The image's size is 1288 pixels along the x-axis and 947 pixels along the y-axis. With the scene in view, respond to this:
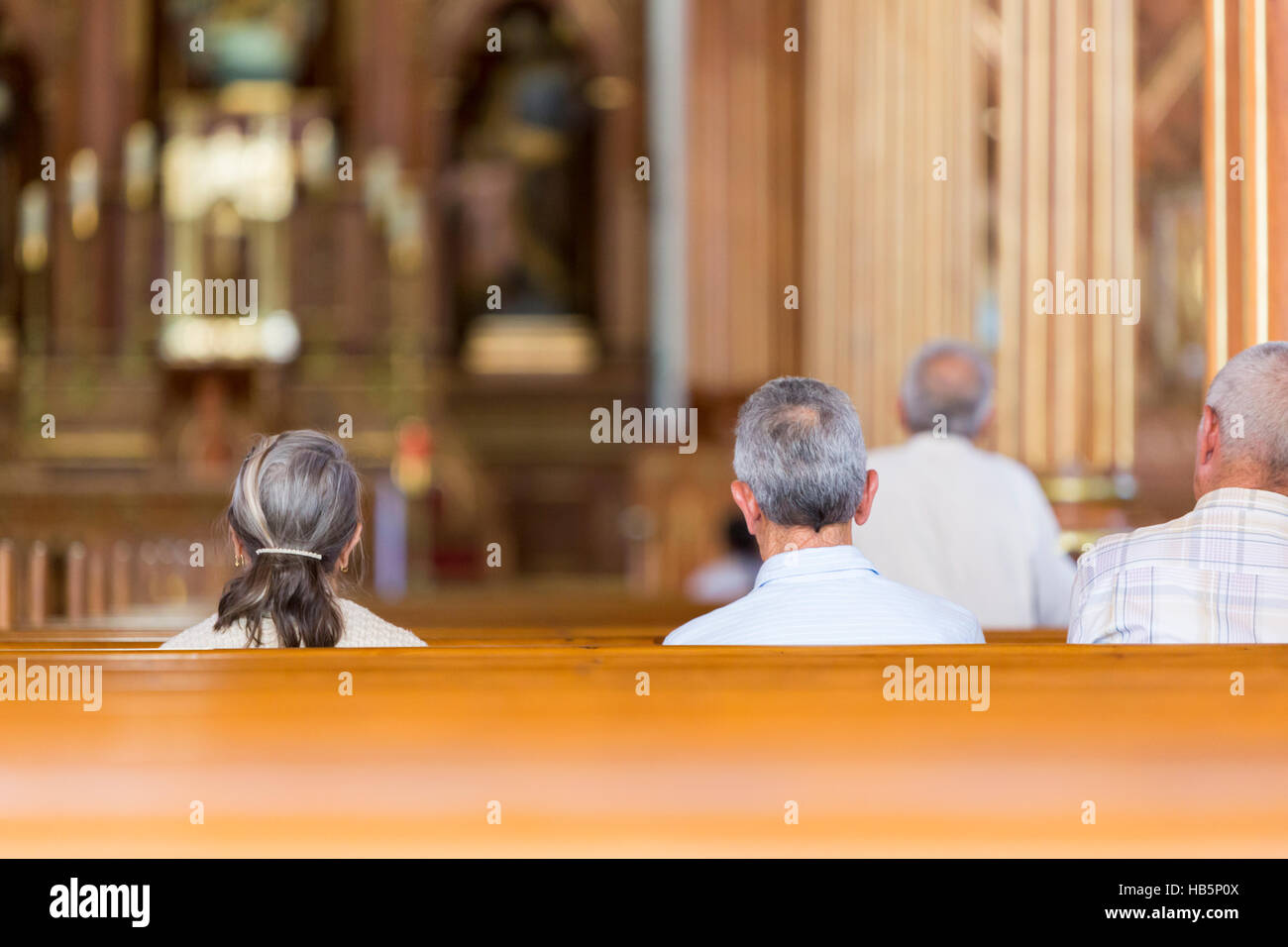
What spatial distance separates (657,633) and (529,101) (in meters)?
8.70

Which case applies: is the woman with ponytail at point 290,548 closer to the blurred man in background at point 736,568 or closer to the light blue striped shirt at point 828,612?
the light blue striped shirt at point 828,612

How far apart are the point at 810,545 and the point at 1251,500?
56 cm

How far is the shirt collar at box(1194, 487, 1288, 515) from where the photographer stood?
198 cm

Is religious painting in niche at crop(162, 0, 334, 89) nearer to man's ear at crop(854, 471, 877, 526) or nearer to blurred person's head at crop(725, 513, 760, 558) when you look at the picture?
blurred person's head at crop(725, 513, 760, 558)

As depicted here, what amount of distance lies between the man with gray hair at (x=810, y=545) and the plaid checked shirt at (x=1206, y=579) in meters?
0.19

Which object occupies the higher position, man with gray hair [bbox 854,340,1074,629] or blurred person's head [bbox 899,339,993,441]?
blurred person's head [bbox 899,339,993,441]

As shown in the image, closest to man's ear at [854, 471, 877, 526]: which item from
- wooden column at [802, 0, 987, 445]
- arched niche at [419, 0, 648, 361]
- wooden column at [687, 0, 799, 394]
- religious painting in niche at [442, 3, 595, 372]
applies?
wooden column at [802, 0, 987, 445]

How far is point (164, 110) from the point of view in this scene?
1013 cm

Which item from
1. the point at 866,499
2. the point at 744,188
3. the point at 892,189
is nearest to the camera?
the point at 866,499

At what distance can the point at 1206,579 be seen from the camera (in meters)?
1.96

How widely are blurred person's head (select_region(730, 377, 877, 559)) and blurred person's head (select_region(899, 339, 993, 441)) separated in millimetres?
1197

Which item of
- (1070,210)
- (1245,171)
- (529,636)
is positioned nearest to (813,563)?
(529,636)

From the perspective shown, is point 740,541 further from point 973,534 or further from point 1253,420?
point 1253,420

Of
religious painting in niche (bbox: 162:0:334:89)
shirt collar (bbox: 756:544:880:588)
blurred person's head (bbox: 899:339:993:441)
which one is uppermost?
religious painting in niche (bbox: 162:0:334:89)
